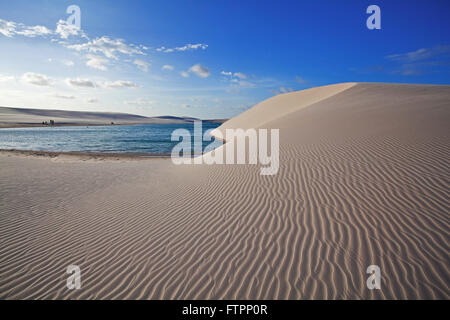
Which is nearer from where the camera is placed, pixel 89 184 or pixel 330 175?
pixel 330 175

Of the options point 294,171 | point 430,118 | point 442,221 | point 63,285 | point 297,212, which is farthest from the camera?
point 430,118

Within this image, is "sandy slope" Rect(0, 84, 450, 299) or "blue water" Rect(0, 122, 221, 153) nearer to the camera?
"sandy slope" Rect(0, 84, 450, 299)

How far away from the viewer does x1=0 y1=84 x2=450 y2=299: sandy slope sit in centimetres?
294

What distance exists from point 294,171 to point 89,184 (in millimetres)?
8116

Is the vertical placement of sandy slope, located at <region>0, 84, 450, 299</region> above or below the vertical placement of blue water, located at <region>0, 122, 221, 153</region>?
below

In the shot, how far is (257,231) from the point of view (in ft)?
13.4

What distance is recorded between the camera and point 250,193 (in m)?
5.80

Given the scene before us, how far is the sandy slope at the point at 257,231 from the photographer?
9.63 feet

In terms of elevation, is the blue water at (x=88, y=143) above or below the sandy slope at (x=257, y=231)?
above

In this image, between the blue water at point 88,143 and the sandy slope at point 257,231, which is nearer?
the sandy slope at point 257,231

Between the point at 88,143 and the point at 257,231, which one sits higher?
the point at 88,143
